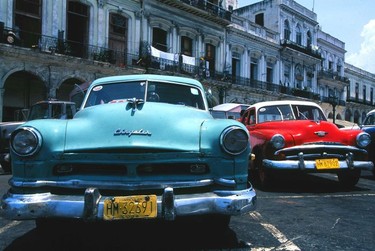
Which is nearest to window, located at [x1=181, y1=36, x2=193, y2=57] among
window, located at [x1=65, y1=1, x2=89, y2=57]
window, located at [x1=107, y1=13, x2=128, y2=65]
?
window, located at [x1=107, y1=13, x2=128, y2=65]

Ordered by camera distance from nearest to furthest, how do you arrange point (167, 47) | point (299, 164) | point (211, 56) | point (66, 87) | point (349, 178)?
point (299, 164) < point (349, 178) < point (66, 87) < point (167, 47) < point (211, 56)

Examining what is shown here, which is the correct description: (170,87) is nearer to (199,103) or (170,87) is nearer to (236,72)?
(199,103)

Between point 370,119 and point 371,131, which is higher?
point 370,119

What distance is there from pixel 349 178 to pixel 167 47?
1738 centimetres

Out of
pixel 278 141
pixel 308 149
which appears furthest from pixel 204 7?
pixel 308 149

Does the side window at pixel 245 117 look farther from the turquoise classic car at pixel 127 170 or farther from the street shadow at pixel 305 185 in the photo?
the turquoise classic car at pixel 127 170

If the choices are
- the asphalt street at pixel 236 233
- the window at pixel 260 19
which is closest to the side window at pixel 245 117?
the asphalt street at pixel 236 233

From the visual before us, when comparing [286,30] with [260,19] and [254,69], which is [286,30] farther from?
[254,69]

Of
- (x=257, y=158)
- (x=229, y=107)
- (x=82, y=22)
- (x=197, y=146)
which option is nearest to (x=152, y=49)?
(x=82, y=22)

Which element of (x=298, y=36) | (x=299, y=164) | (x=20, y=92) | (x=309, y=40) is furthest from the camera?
(x=309, y=40)

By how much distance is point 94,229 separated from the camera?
4055 mm

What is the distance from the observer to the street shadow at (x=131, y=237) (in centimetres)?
345

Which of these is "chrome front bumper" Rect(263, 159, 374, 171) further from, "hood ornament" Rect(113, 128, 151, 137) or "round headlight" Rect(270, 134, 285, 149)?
"hood ornament" Rect(113, 128, 151, 137)

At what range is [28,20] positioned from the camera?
16.7 m
